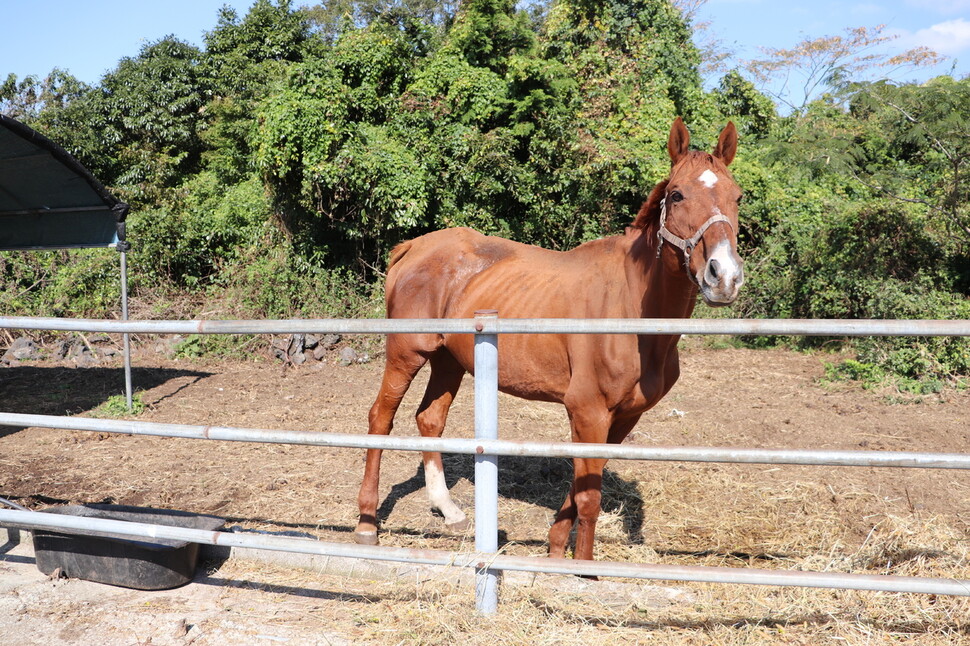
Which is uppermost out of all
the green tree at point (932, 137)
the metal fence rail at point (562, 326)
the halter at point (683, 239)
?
the green tree at point (932, 137)

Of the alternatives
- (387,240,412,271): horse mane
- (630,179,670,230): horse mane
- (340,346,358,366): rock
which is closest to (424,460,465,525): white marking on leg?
(387,240,412,271): horse mane

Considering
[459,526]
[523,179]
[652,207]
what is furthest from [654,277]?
[523,179]

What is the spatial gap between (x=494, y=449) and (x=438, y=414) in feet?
6.79

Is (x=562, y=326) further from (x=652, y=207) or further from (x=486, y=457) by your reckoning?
(x=652, y=207)

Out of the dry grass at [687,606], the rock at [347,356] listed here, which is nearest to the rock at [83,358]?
the rock at [347,356]

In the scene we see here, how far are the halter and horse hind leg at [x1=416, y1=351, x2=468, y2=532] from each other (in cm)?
189

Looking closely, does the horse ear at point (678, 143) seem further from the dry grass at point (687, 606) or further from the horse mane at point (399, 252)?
the horse mane at point (399, 252)

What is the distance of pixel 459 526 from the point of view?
4461mm

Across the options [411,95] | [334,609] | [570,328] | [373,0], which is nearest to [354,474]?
[334,609]

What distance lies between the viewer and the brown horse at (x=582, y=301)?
299 cm

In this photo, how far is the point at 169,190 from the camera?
54.9 ft

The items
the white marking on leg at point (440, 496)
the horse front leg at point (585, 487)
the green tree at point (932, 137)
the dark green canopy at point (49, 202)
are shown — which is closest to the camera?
the horse front leg at point (585, 487)

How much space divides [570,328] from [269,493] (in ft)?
10.8

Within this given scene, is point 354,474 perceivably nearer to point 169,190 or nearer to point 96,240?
point 96,240
